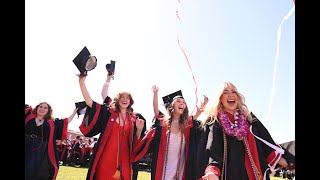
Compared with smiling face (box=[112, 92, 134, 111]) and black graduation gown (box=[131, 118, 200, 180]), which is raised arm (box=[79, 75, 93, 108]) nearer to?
smiling face (box=[112, 92, 134, 111])

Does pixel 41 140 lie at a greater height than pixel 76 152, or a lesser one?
greater

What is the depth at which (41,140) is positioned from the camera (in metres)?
5.38

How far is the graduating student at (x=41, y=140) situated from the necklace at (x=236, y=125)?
3.09 meters

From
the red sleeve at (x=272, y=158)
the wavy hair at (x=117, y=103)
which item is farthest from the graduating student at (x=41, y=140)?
the red sleeve at (x=272, y=158)

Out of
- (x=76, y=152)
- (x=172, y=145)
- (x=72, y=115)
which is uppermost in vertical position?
(x=72, y=115)

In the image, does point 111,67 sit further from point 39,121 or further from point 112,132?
point 39,121

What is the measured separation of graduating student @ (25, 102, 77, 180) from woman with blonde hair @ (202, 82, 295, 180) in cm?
291

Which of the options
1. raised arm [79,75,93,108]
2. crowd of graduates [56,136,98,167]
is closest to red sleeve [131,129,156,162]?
raised arm [79,75,93,108]

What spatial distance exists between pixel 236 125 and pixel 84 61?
223 cm

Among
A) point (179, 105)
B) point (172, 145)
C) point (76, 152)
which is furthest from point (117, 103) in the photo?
point (76, 152)

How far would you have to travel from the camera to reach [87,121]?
181 inches

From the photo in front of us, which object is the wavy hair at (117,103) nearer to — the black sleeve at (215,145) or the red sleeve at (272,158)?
the black sleeve at (215,145)

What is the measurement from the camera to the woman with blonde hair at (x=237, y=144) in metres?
3.20
